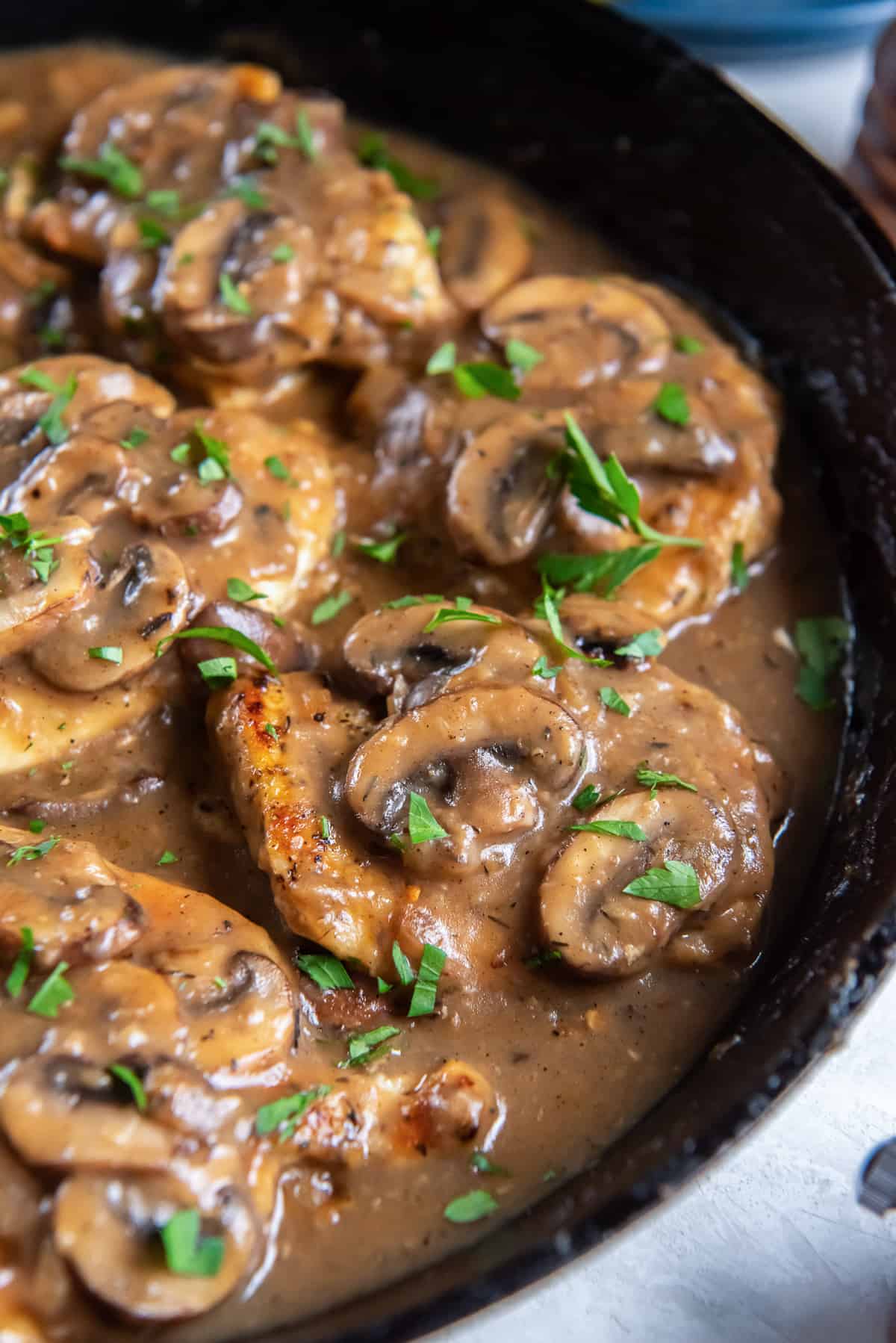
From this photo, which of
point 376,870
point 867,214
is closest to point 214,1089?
point 376,870

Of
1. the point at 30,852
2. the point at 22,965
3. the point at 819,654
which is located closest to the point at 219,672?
the point at 30,852

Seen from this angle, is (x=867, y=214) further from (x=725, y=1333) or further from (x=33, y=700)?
Answer: (x=725, y=1333)

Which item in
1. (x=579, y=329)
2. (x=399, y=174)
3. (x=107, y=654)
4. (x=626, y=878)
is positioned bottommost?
(x=107, y=654)

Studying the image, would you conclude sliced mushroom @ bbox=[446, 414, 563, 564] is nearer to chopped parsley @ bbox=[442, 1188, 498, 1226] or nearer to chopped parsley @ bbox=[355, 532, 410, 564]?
chopped parsley @ bbox=[355, 532, 410, 564]

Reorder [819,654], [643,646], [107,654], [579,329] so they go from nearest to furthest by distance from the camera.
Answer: [107,654] < [643,646] < [819,654] < [579,329]

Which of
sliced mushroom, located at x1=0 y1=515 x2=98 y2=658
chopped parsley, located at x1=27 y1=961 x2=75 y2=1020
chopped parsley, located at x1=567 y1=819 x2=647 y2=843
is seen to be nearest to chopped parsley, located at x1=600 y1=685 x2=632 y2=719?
chopped parsley, located at x1=567 y1=819 x2=647 y2=843

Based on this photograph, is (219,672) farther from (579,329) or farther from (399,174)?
(399,174)
